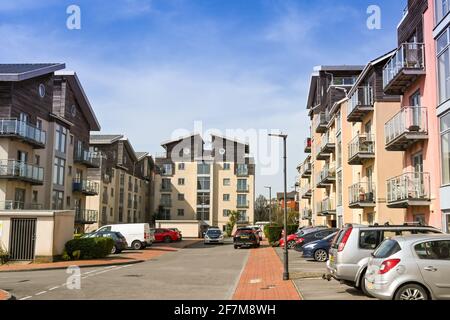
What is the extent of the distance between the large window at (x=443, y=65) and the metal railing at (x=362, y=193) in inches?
459

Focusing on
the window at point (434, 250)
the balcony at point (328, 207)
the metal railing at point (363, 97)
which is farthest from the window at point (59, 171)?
the window at point (434, 250)

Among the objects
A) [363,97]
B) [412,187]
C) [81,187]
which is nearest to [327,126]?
[363,97]

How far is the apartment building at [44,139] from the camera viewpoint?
3322 centimetres

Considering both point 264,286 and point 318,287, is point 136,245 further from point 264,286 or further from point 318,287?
point 318,287

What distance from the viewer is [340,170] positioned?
38.6 metres

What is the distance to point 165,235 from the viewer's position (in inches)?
1957

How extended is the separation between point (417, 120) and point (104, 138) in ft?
165

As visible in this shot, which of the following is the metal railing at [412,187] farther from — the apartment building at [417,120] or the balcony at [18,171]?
the balcony at [18,171]

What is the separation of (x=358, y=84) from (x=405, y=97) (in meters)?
9.59

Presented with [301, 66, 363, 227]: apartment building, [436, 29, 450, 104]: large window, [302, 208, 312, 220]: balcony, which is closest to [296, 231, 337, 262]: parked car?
[436, 29, 450, 104]: large window

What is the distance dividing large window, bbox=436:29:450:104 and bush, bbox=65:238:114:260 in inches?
673

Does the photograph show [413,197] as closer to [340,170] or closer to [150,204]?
[340,170]
